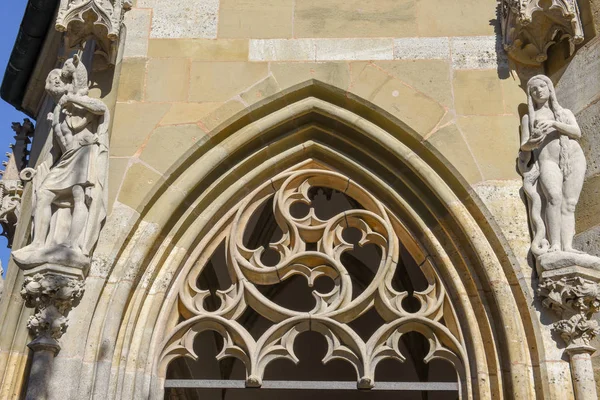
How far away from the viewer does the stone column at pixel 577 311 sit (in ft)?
18.2

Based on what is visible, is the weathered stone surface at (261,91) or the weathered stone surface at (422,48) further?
A: the weathered stone surface at (422,48)

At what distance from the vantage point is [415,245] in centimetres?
651

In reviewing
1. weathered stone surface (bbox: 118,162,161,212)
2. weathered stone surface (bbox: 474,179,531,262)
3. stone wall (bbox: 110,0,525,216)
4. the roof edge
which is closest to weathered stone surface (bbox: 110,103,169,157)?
stone wall (bbox: 110,0,525,216)

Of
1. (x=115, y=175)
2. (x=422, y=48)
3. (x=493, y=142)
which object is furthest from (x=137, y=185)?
(x=493, y=142)

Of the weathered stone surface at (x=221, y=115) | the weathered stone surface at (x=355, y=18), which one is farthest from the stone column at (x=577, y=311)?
the weathered stone surface at (x=221, y=115)

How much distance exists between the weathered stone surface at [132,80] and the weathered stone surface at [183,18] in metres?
0.26

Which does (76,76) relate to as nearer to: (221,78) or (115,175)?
(115,175)

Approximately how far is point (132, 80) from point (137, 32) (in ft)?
1.32

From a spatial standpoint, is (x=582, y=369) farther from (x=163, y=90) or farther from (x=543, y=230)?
(x=163, y=90)

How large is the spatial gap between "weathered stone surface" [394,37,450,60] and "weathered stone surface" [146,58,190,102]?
1.42 m

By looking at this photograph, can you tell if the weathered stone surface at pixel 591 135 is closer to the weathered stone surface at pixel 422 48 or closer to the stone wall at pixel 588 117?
the stone wall at pixel 588 117

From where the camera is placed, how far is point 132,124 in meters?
6.62

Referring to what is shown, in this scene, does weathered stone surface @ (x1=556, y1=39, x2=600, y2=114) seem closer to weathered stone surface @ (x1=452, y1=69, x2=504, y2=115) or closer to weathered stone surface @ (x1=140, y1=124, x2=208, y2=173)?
weathered stone surface @ (x1=452, y1=69, x2=504, y2=115)

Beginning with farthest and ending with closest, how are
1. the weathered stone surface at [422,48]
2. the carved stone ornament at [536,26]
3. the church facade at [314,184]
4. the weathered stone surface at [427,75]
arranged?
1. the weathered stone surface at [422,48]
2. the weathered stone surface at [427,75]
3. the carved stone ornament at [536,26]
4. the church facade at [314,184]
